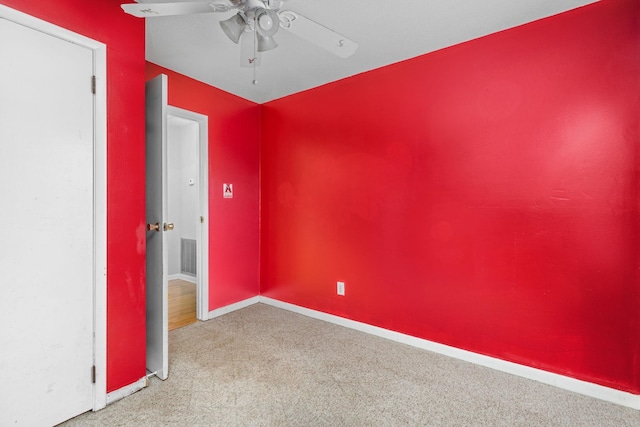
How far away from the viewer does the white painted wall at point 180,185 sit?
468cm

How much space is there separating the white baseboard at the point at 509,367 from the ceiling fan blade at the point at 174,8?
2622 mm

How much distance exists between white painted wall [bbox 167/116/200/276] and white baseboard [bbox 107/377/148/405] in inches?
118

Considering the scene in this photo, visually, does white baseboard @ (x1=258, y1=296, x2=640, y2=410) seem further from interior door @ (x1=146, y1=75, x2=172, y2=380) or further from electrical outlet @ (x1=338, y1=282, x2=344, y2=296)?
interior door @ (x1=146, y1=75, x2=172, y2=380)

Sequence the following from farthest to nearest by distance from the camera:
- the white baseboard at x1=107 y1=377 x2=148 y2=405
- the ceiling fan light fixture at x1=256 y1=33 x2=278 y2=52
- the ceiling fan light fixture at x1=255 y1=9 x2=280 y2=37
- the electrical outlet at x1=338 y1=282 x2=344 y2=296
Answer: the electrical outlet at x1=338 y1=282 x2=344 y2=296 < the white baseboard at x1=107 y1=377 x2=148 y2=405 < the ceiling fan light fixture at x1=256 y1=33 x2=278 y2=52 < the ceiling fan light fixture at x1=255 y1=9 x2=280 y2=37

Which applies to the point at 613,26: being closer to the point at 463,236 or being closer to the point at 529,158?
the point at 529,158

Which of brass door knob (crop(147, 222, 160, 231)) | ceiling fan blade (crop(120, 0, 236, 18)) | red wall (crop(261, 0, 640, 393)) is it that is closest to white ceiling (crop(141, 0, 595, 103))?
red wall (crop(261, 0, 640, 393))

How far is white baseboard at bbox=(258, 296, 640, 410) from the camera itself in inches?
70.1

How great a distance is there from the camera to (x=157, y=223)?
1.99 meters

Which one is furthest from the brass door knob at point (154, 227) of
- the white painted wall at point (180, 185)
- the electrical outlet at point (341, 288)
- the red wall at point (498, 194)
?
the white painted wall at point (180, 185)

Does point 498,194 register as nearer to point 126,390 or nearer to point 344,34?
point 344,34

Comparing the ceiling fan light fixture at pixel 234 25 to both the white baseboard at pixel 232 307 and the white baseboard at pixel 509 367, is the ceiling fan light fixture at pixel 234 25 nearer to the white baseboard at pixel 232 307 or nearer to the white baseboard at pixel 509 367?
the white baseboard at pixel 509 367

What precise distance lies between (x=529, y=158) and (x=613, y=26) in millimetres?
857

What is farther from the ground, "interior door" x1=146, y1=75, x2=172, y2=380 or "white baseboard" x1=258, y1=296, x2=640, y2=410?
"interior door" x1=146, y1=75, x2=172, y2=380

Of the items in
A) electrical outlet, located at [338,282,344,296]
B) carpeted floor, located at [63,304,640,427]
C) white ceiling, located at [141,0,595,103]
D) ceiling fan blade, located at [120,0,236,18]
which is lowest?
carpeted floor, located at [63,304,640,427]
